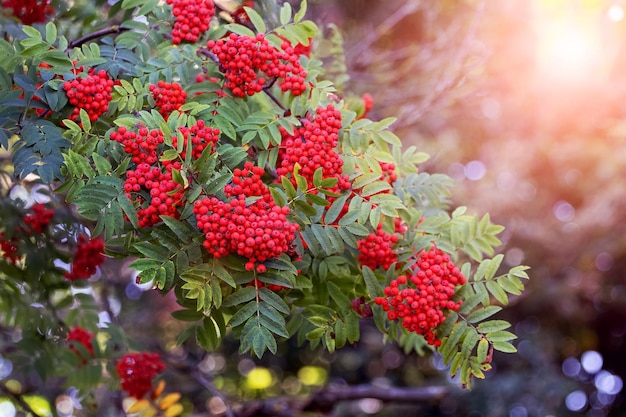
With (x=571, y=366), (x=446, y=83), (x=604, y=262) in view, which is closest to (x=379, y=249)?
(x=446, y=83)

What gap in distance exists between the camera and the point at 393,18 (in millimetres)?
4586

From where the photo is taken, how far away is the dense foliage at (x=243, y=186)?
1734 mm

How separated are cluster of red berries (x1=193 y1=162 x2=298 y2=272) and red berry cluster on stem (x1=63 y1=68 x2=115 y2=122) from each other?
1.61 feet

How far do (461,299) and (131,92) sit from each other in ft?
3.79

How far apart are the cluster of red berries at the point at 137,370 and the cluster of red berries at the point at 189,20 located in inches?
57.2

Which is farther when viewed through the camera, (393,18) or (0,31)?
(393,18)

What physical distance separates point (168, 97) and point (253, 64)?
275 mm

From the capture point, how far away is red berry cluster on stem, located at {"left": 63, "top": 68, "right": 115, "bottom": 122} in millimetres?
1898

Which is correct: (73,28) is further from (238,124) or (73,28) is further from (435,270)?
(435,270)

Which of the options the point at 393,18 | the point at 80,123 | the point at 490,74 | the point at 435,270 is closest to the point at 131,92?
the point at 80,123

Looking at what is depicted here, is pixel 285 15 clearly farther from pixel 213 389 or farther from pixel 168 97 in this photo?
pixel 213 389

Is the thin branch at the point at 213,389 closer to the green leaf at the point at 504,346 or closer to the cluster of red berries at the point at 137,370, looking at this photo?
the cluster of red berries at the point at 137,370

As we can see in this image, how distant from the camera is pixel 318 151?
1872mm

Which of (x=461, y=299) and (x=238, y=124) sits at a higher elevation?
(x=238, y=124)
